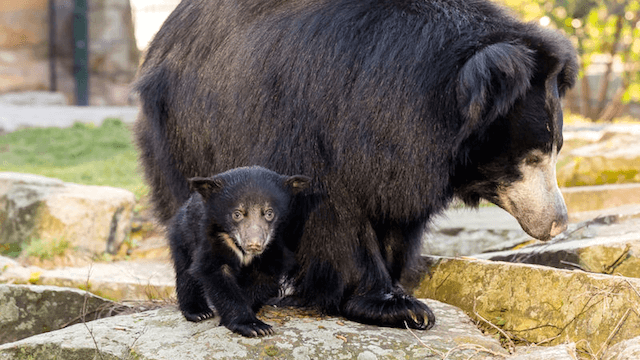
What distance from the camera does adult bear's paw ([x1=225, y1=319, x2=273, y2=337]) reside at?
253 centimetres

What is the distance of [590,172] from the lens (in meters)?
6.98

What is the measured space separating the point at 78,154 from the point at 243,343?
6.81m

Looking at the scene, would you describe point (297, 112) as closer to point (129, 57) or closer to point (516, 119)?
point (516, 119)

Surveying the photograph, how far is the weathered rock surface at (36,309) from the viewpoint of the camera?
327 cm

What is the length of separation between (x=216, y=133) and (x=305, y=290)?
28.2 inches

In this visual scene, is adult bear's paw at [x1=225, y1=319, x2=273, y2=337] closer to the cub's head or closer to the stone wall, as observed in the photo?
the cub's head

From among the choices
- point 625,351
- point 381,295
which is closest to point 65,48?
point 381,295

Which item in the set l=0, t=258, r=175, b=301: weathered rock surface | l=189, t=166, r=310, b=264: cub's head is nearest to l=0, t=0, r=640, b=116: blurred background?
l=0, t=258, r=175, b=301: weathered rock surface

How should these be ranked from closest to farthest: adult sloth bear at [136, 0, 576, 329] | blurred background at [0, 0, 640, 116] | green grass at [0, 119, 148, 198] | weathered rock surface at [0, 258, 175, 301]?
adult sloth bear at [136, 0, 576, 329], weathered rock surface at [0, 258, 175, 301], green grass at [0, 119, 148, 198], blurred background at [0, 0, 640, 116]

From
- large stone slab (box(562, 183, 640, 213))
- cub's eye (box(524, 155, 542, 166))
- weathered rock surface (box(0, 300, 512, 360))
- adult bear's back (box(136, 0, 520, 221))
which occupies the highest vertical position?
adult bear's back (box(136, 0, 520, 221))

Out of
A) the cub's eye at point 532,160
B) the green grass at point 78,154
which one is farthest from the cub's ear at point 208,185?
the green grass at point 78,154

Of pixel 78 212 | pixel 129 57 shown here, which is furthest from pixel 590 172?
pixel 129 57

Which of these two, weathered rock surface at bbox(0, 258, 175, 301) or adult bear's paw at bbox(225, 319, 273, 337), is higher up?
adult bear's paw at bbox(225, 319, 273, 337)

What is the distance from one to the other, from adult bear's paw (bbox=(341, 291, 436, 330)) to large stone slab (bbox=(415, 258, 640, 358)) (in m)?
0.29
